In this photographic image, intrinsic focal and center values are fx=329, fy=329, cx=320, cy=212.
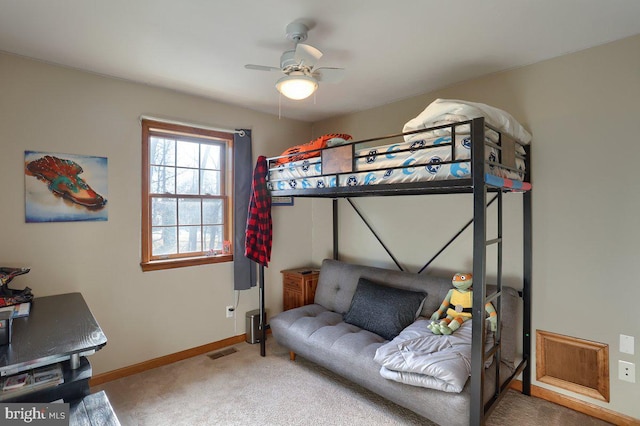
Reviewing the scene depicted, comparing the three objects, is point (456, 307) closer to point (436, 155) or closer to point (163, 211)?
point (436, 155)

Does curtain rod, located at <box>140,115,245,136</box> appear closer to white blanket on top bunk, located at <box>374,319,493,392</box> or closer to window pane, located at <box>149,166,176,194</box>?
window pane, located at <box>149,166,176,194</box>

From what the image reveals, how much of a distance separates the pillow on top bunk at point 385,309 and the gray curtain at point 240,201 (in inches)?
47.1

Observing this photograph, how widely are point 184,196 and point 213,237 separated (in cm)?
51

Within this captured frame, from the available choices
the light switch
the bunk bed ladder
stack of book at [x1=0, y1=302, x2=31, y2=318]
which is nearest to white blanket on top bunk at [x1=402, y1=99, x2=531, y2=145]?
the bunk bed ladder

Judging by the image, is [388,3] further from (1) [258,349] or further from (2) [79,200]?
(1) [258,349]

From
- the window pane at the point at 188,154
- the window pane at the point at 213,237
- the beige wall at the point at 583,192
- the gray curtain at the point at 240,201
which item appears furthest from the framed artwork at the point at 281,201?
the beige wall at the point at 583,192

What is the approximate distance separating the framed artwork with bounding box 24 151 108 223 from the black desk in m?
0.78

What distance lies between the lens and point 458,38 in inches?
82.4

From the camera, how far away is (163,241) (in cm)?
308

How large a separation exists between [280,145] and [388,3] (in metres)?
2.32

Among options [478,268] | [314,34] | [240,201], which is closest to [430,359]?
[478,268]

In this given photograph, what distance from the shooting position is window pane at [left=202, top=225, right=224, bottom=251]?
3.35 m

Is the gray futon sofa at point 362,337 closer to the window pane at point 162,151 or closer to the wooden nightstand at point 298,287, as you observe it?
the wooden nightstand at point 298,287

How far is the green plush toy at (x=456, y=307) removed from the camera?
2.29 metres
